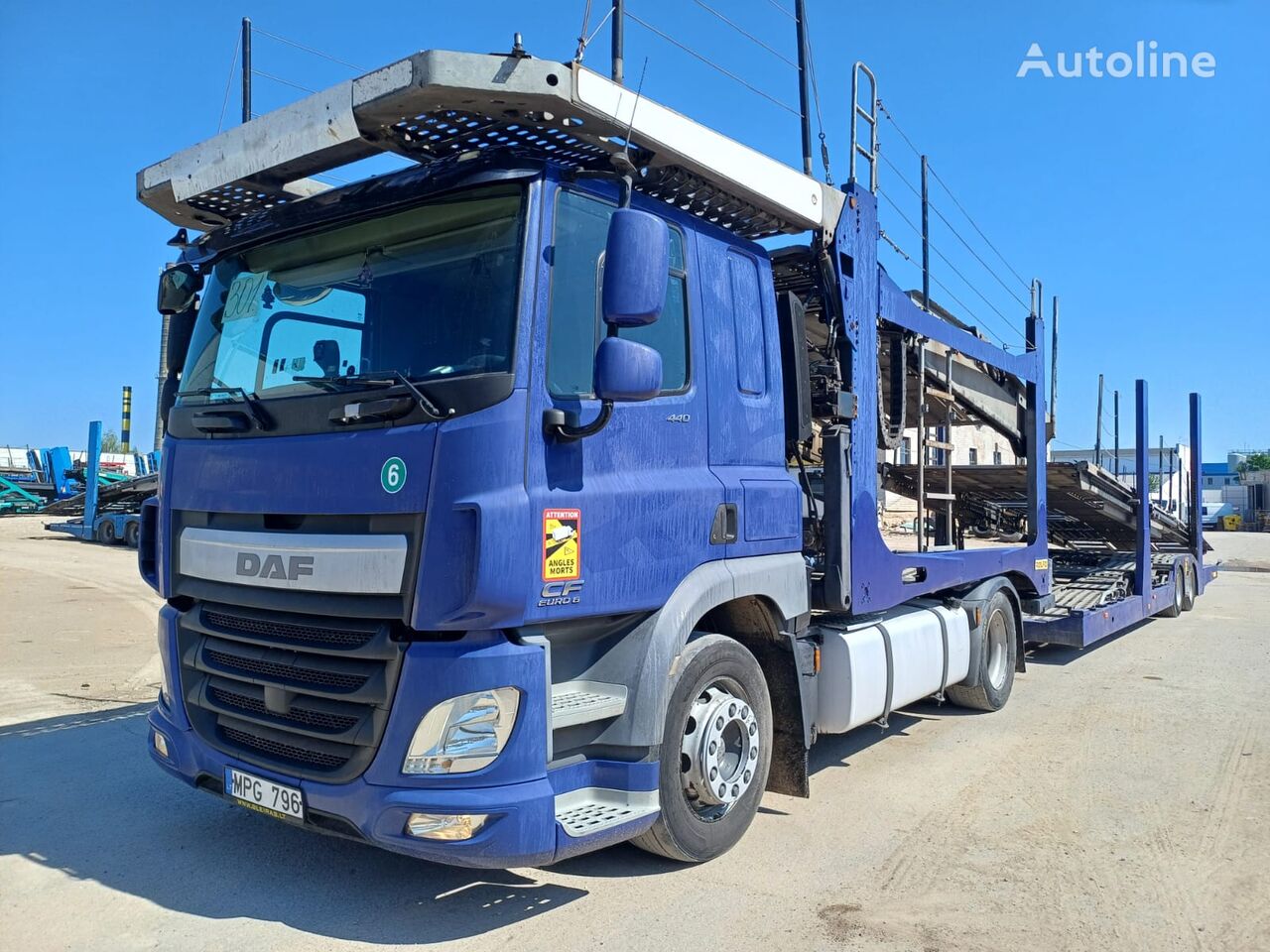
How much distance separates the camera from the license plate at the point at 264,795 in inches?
136

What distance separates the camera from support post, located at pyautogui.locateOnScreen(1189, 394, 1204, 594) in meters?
12.5

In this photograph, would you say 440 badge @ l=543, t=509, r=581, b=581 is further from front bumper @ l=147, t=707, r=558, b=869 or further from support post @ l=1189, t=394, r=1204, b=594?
support post @ l=1189, t=394, r=1204, b=594

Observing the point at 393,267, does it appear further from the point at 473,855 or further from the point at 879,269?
the point at 879,269

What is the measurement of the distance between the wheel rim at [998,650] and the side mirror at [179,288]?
5781mm

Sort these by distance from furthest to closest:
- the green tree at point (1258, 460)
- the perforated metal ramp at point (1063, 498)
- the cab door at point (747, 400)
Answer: the green tree at point (1258, 460) < the perforated metal ramp at point (1063, 498) < the cab door at point (747, 400)

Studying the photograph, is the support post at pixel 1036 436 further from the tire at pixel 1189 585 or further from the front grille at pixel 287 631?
the front grille at pixel 287 631

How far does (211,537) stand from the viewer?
390cm

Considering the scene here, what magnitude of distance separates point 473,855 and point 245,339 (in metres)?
2.38

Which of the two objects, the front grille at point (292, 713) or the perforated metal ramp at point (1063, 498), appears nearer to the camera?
the front grille at point (292, 713)

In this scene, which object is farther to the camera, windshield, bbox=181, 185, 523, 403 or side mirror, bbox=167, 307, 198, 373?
side mirror, bbox=167, 307, 198, 373

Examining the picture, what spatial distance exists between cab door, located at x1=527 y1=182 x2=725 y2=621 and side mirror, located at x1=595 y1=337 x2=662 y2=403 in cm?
16

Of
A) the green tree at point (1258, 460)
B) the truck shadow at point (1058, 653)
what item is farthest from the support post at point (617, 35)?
the green tree at point (1258, 460)

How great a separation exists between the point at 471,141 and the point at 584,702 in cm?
221

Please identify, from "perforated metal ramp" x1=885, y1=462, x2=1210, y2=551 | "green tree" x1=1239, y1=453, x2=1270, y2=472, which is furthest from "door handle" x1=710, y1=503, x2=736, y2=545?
"green tree" x1=1239, y1=453, x2=1270, y2=472
